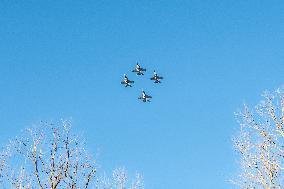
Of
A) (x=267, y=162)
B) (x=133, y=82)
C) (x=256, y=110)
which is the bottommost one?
(x=267, y=162)

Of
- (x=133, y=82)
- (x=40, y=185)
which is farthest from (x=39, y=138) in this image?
(x=133, y=82)

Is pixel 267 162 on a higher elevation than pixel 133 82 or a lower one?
lower

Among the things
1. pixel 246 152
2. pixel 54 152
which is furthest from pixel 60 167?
pixel 246 152

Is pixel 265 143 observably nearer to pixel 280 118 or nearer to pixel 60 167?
pixel 280 118

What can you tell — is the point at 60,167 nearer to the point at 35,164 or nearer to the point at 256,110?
the point at 35,164

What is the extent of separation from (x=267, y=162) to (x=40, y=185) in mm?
10270

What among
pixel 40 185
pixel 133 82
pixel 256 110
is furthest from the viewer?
pixel 133 82

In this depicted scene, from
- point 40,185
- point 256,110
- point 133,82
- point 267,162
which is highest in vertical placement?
point 133,82

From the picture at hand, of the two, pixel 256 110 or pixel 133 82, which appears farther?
pixel 133 82

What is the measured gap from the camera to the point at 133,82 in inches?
1118

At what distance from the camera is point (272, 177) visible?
20.5m

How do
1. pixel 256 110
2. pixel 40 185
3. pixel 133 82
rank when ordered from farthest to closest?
pixel 133 82, pixel 256 110, pixel 40 185

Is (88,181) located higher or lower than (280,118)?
lower

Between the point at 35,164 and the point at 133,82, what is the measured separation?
981cm
